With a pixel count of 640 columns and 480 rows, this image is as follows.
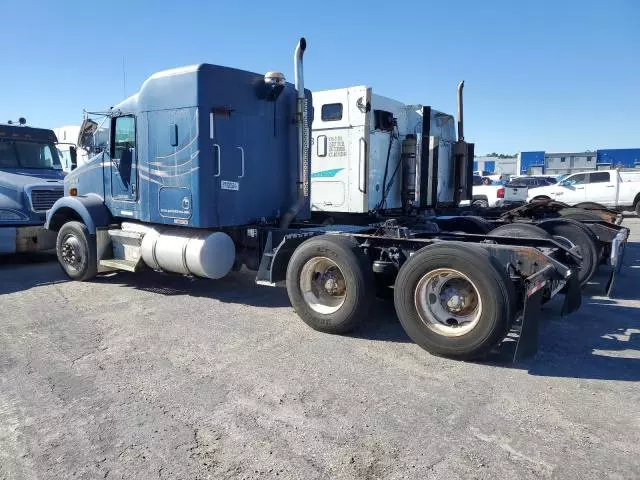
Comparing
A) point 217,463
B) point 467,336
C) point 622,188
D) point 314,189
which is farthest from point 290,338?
point 622,188

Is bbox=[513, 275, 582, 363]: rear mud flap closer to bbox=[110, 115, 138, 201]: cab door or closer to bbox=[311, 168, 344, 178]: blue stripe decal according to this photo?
bbox=[311, 168, 344, 178]: blue stripe decal

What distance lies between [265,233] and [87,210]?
10.5 ft

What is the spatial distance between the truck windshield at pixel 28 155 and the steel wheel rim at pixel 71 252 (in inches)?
160

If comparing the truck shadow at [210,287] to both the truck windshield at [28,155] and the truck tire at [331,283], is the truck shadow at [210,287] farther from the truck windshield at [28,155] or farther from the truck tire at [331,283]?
the truck windshield at [28,155]

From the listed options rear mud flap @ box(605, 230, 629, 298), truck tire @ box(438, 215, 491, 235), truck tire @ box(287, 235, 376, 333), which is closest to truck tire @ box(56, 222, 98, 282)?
truck tire @ box(287, 235, 376, 333)

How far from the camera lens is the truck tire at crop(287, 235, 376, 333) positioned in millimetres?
5539

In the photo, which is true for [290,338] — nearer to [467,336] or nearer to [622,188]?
[467,336]

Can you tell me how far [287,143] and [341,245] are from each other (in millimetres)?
2911

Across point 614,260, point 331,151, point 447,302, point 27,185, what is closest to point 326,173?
point 331,151

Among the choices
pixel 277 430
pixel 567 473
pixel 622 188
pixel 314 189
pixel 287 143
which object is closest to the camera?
pixel 567 473

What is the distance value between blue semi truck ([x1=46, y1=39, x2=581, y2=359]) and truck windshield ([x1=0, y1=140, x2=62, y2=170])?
308 centimetres

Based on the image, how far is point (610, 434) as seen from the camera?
3559 mm

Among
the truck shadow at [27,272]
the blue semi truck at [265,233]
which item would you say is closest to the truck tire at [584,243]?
the blue semi truck at [265,233]

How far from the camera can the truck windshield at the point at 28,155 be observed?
11.4 metres
